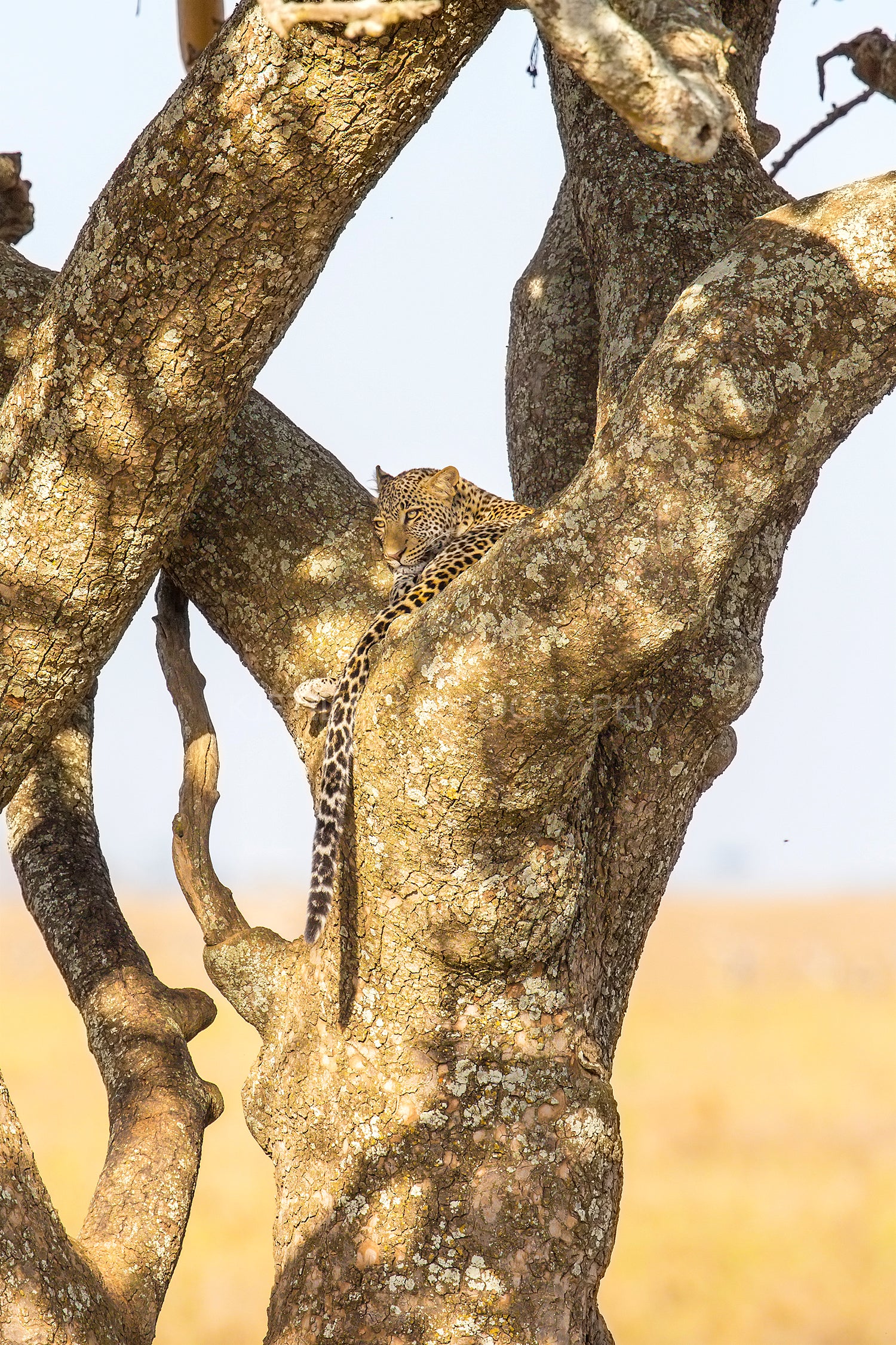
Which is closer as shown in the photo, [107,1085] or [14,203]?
[107,1085]

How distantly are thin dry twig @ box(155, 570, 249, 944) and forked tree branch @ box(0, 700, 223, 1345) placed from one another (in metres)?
Answer: 0.31

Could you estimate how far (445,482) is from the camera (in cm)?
520

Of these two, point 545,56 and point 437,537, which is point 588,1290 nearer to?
point 437,537

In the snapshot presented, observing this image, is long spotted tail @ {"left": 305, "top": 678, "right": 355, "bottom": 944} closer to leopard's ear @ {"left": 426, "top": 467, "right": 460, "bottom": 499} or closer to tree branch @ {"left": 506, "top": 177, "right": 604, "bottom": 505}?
tree branch @ {"left": 506, "top": 177, "right": 604, "bottom": 505}

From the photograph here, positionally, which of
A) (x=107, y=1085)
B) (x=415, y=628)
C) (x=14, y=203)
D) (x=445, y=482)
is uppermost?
(x=445, y=482)

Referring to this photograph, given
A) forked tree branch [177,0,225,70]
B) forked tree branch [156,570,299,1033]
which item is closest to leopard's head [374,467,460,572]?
forked tree branch [156,570,299,1033]

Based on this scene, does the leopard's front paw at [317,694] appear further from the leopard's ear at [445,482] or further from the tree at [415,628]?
the leopard's ear at [445,482]

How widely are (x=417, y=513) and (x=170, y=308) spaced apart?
2157 mm

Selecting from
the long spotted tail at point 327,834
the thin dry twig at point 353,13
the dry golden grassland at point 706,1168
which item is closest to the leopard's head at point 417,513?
the long spotted tail at point 327,834

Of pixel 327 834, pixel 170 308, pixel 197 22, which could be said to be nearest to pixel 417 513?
pixel 327 834

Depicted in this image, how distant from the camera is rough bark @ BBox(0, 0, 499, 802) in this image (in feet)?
8.56

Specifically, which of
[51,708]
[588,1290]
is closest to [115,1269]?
[588,1290]

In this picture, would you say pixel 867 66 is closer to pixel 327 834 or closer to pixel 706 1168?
pixel 327 834

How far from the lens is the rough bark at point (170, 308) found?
2.61 metres
